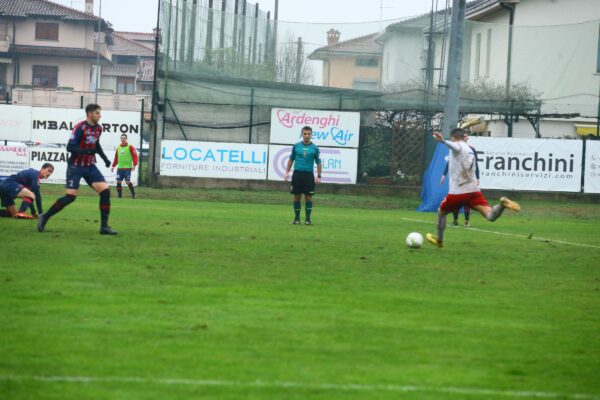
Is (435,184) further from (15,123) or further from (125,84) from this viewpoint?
(125,84)

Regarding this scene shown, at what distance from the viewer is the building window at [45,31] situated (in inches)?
3607

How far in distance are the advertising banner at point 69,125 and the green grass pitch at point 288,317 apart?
16933 millimetres

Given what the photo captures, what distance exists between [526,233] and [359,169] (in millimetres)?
13332

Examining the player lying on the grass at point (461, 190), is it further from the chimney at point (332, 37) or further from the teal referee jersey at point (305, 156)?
the chimney at point (332, 37)

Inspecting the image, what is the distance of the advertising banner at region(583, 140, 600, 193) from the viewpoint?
113ft

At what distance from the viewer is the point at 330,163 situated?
35344mm

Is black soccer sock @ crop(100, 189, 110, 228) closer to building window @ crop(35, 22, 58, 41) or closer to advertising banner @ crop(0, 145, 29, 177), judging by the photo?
advertising banner @ crop(0, 145, 29, 177)

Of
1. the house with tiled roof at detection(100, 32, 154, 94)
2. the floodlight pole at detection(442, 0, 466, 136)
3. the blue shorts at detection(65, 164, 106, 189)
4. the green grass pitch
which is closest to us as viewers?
the green grass pitch

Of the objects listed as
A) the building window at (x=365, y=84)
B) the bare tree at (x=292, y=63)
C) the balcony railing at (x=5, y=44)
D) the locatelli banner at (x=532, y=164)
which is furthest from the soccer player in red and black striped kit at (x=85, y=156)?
the balcony railing at (x=5, y=44)

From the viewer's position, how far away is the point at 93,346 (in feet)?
26.6

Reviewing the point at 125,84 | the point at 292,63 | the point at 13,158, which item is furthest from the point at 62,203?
the point at 125,84

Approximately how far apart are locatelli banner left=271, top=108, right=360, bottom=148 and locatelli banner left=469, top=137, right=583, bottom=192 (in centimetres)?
387

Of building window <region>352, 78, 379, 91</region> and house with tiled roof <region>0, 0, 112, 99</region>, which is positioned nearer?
building window <region>352, 78, 379, 91</region>

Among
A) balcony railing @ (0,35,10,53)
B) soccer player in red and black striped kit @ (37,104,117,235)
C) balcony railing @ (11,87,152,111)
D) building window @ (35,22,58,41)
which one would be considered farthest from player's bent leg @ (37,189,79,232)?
building window @ (35,22,58,41)
